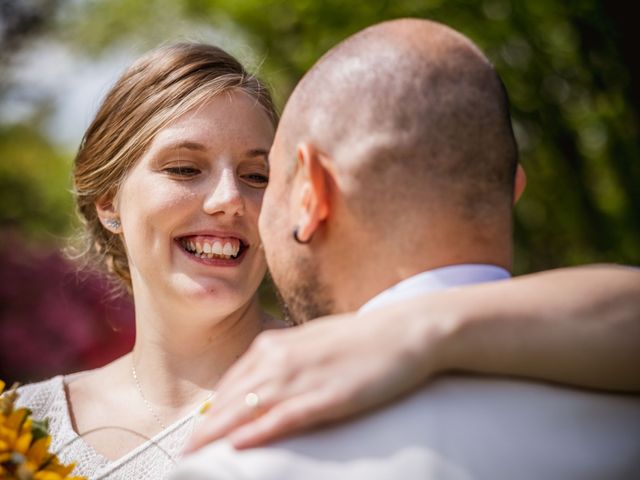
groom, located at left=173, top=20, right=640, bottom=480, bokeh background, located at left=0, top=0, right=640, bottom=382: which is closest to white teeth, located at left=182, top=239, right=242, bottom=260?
groom, located at left=173, top=20, right=640, bottom=480

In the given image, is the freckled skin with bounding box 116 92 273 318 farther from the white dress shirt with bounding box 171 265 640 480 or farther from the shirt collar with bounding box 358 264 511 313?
the white dress shirt with bounding box 171 265 640 480

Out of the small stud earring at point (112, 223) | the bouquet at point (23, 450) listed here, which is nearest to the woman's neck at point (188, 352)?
the small stud earring at point (112, 223)

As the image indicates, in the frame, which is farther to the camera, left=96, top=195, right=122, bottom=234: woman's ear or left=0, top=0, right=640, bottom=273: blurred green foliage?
left=0, top=0, right=640, bottom=273: blurred green foliage

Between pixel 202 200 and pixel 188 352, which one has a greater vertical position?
pixel 202 200

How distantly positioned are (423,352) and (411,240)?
27cm

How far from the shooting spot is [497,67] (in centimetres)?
968

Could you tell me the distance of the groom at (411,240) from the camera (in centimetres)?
154

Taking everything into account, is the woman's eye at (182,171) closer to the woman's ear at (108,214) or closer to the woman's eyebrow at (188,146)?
the woman's eyebrow at (188,146)

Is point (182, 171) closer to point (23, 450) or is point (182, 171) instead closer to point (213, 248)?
point (213, 248)

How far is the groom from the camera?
154cm

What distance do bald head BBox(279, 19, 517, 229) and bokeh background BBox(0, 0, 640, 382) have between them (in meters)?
3.84

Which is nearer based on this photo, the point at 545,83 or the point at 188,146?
the point at 188,146

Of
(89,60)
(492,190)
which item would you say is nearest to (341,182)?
(492,190)

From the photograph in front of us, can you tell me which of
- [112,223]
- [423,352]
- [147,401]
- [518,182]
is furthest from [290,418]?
[112,223]
